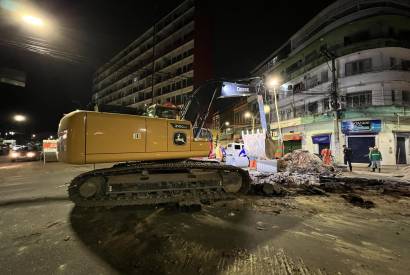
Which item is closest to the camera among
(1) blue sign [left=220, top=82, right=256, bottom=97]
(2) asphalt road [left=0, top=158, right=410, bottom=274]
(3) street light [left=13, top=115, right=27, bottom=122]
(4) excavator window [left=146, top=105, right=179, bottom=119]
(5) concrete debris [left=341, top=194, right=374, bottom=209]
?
(2) asphalt road [left=0, top=158, right=410, bottom=274]

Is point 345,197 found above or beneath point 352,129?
beneath

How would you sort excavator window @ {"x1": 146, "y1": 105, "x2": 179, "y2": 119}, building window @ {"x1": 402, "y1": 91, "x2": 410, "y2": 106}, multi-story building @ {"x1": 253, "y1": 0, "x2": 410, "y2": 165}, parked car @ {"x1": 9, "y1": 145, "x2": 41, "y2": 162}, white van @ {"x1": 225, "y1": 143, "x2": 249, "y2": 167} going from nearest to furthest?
excavator window @ {"x1": 146, "y1": 105, "x2": 179, "y2": 119}
white van @ {"x1": 225, "y1": 143, "x2": 249, "y2": 167}
multi-story building @ {"x1": 253, "y1": 0, "x2": 410, "y2": 165}
building window @ {"x1": 402, "y1": 91, "x2": 410, "y2": 106}
parked car @ {"x1": 9, "y1": 145, "x2": 41, "y2": 162}

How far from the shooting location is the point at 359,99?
772 inches

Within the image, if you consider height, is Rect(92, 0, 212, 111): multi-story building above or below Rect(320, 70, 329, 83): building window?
above

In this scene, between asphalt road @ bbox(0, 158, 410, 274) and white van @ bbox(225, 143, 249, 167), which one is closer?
asphalt road @ bbox(0, 158, 410, 274)

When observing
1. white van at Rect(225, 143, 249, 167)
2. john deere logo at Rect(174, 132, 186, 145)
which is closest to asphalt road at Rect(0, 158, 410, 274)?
john deere logo at Rect(174, 132, 186, 145)

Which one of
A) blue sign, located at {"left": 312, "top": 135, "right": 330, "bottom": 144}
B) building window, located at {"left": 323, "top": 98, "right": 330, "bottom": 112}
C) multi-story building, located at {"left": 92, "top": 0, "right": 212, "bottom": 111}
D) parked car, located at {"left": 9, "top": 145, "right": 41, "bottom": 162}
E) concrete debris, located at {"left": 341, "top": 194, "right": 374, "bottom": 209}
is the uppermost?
multi-story building, located at {"left": 92, "top": 0, "right": 212, "bottom": 111}

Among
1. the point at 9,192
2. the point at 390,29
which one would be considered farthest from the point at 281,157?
the point at 390,29

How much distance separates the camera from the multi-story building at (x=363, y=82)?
1869 centimetres

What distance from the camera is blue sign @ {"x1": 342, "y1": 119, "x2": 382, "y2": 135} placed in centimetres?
1877

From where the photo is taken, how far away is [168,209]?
17.6 feet

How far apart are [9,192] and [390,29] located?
29.9 metres

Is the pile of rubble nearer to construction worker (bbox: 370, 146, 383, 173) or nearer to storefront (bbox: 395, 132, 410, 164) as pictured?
construction worker (bbox: 370, 146, 383, 173)

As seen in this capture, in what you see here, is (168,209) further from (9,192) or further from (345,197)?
(9,192)
